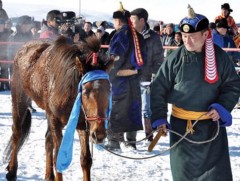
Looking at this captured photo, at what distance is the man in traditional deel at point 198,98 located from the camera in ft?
10.6

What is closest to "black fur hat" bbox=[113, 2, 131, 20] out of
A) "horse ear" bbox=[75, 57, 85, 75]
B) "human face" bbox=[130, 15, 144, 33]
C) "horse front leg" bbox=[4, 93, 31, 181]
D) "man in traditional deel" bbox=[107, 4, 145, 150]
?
"man in traditional deel" bbox=[107, 4, 145, 150]

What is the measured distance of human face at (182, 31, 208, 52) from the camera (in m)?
3.21

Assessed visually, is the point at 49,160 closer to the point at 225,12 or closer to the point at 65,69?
the point at 65,69

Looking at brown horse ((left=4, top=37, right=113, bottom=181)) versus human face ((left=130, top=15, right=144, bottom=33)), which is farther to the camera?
human face ((left=130, top=15, right=144, bottom=33))

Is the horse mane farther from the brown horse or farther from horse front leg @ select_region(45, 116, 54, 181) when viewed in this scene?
horse front leg @ select_region(45, 116, 54, 181)

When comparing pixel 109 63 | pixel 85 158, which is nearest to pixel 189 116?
pixel 109 63

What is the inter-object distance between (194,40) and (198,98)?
443 mm

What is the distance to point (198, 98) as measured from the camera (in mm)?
3277

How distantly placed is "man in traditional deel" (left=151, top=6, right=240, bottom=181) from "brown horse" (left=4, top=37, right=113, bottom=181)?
55 centimetres

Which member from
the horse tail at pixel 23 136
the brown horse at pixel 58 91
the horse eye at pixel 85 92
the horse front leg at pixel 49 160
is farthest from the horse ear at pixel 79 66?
the horse tail at pixel 23 136

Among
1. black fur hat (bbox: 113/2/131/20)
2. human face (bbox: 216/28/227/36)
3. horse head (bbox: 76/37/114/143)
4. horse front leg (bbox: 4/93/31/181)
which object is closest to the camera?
horse head (bbox: 76/37/114/143)

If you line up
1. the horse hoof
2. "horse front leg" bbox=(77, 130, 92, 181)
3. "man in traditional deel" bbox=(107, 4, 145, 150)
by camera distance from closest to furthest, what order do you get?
1. "horse front leg" bbox=(77, 130, 92, 181)
2. the horse hoof
3. "man in traditional deel" bbox=(107, 4, 145, 150)

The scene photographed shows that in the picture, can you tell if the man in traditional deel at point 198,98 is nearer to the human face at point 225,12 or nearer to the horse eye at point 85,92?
the horse eye at point 85,92

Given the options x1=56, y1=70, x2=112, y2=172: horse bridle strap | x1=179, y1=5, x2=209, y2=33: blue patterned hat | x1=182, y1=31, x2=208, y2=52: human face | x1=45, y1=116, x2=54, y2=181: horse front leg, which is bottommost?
x1=45, y1=116, x2=54, y2=181: horse front leg
